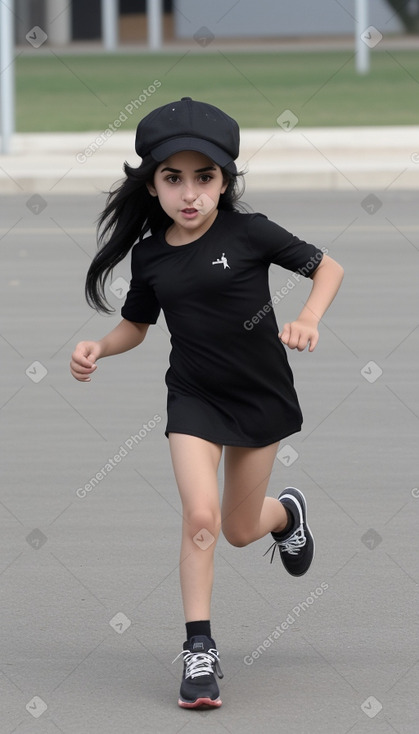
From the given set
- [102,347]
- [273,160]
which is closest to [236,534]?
[102,347]

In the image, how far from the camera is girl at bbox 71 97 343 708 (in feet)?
13.6

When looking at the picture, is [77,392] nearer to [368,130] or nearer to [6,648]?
[6,648]

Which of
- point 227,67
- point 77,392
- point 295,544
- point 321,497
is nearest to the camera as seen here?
point 295,544

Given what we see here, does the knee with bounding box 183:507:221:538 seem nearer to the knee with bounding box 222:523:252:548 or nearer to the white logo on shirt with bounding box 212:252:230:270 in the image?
the knee with bounding box 222:523:252:548

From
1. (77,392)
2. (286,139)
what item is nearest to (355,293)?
(77,392)

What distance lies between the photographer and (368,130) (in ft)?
66.5

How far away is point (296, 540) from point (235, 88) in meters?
23.4

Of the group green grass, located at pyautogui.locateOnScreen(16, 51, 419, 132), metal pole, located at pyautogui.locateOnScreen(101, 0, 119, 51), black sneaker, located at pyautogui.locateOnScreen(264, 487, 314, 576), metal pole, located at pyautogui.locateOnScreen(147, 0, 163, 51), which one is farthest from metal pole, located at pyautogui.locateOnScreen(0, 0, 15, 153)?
metal pole, located at pyautogui.locateOnScreen(101, 0, 119, 51)

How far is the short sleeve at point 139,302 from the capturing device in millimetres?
4426

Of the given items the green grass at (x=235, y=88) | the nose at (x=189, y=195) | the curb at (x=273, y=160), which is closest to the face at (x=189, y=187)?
the nose at (x=189, y=195)

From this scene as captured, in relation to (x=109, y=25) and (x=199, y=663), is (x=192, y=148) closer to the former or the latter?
(x=199, y=663)

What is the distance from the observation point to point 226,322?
4281 millimetres

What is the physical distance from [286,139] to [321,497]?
1401 cm

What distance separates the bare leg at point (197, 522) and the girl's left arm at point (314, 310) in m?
0.41
